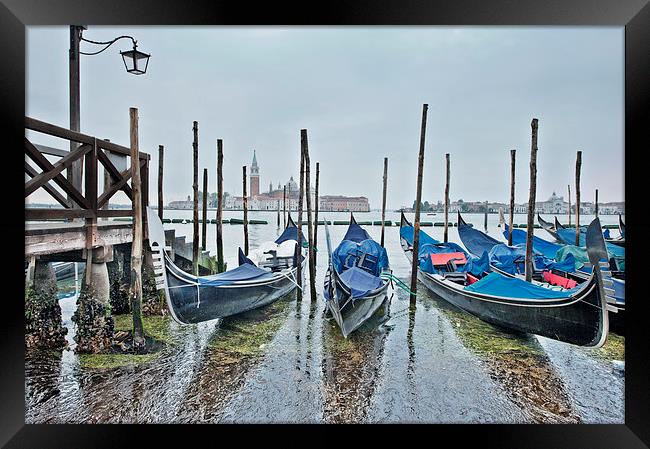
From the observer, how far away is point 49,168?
7.80 feet

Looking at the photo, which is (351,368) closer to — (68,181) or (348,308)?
(348,308)

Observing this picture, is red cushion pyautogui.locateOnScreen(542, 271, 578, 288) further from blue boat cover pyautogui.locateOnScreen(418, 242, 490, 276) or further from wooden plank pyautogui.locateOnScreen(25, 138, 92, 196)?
wooden plank pyautogui.locateOnScreen(25, 138, 92, 196)

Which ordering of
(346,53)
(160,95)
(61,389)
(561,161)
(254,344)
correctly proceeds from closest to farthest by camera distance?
(61,389) → (254,344) → (346,53) → (160,95) → (561,161)

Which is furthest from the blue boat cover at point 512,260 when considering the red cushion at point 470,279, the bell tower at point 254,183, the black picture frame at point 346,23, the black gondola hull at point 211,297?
the bell tower at point 254,183

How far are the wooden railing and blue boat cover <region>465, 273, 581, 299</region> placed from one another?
3719 millimetres

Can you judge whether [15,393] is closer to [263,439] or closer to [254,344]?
[263,439]

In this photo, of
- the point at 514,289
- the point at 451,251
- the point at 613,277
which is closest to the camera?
the point at 514,289

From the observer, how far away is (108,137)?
13.6ft

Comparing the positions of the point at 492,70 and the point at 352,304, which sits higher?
the point at 492,70

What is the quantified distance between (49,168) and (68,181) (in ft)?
0.74

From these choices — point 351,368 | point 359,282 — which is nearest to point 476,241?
point 359,282

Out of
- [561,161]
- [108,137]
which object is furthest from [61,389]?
[561,161]

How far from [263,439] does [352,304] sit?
210 cm

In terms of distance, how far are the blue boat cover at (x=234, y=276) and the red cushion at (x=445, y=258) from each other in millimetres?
2811
